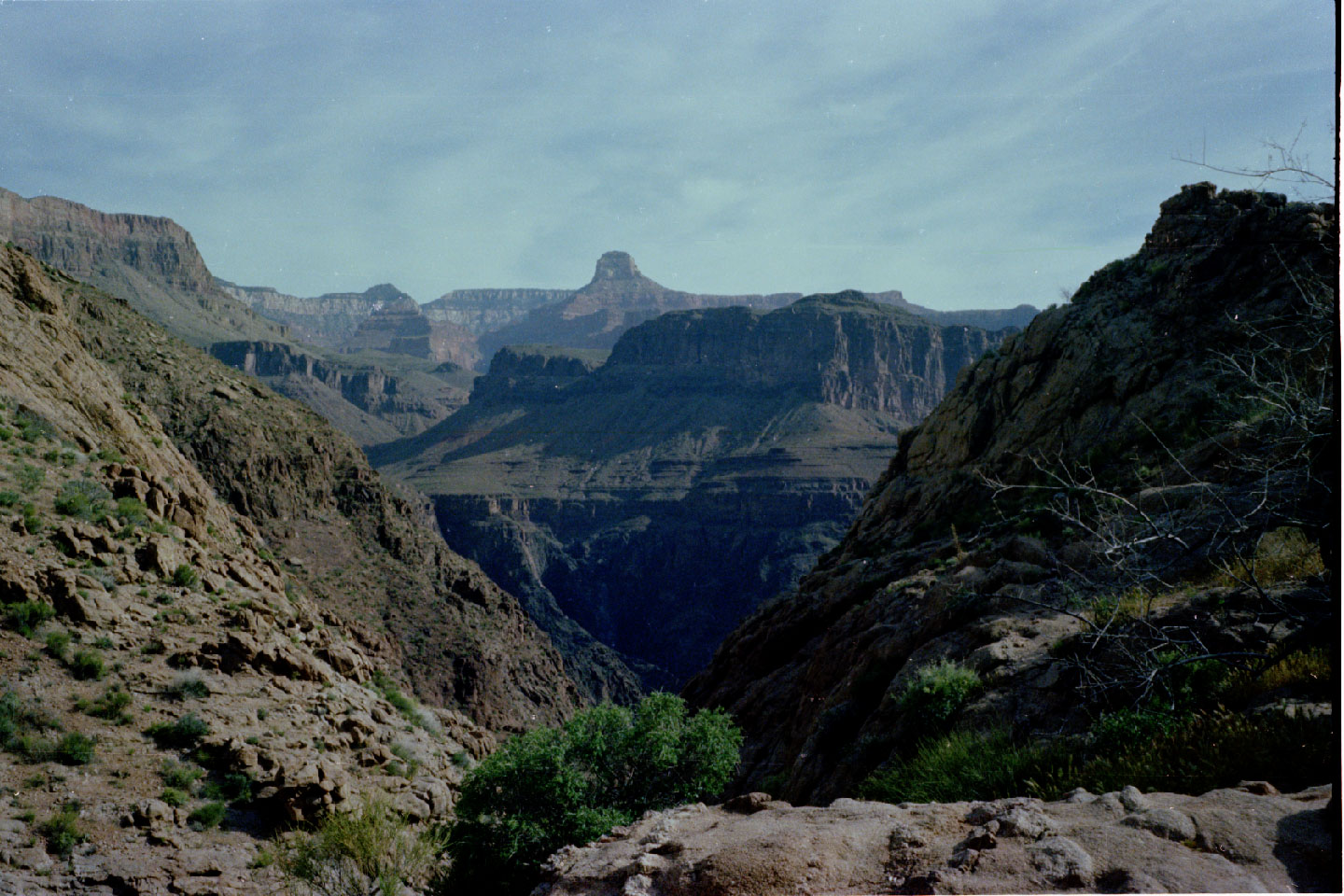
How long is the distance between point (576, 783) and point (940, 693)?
6.62 metres

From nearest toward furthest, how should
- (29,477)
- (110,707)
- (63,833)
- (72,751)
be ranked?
(63,833), (72,751), (110,707), (29,477)

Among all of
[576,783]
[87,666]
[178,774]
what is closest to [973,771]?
[576,783]

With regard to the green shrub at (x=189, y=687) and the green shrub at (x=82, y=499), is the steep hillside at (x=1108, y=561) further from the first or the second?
the green shrub at (x=82, y=499)

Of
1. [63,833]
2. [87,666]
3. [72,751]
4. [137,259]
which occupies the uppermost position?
[137,259]

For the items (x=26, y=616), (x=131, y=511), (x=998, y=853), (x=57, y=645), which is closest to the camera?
(x=998, y=853)

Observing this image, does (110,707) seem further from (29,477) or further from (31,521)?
(29,477)

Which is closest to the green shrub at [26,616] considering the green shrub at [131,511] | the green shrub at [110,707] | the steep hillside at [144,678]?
the steep hillside at [144,678]

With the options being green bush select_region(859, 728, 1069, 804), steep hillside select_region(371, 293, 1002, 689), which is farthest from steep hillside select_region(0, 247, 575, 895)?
steep hillside select_region(371, 293, 1002, 689)

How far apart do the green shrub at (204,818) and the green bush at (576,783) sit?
14.0ft

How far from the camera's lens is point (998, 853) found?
20.8ft

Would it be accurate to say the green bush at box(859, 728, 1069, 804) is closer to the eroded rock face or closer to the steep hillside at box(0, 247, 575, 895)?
the eroded rock face

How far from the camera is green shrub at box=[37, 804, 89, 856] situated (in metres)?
13.6

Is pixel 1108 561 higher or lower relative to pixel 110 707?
higher

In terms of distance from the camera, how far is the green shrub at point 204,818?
1554 cm
